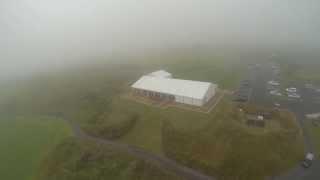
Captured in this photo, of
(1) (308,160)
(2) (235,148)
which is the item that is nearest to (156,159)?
(2) (235,148)

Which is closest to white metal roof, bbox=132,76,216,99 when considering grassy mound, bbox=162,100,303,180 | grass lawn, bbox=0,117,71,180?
grassy mound, bbox=162,100,303,180

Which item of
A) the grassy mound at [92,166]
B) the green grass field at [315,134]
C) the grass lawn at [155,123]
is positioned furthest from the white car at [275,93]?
the grassy mound at [92,166]

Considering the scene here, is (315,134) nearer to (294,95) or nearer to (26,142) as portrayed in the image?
(294,95)

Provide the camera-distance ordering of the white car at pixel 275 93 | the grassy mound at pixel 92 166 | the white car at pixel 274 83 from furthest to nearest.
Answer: the white car at pixel 274 83
the white car at pixel 275 93
the grassy mound at pixel 92 166

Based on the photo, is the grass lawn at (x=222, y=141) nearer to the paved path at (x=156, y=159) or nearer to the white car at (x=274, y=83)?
the paved path at (x=156, y=159)

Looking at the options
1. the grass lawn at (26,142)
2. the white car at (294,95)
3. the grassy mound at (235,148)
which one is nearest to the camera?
the grassy mound at (235,148)

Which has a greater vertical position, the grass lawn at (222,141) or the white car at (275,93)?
the white car at (275,93)

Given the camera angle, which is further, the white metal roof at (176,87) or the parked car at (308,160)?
the white metal roof at (176,87)

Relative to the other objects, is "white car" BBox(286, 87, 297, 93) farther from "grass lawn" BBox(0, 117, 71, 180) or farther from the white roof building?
"grass lawn" BBox(0, 117, 71, 180)
